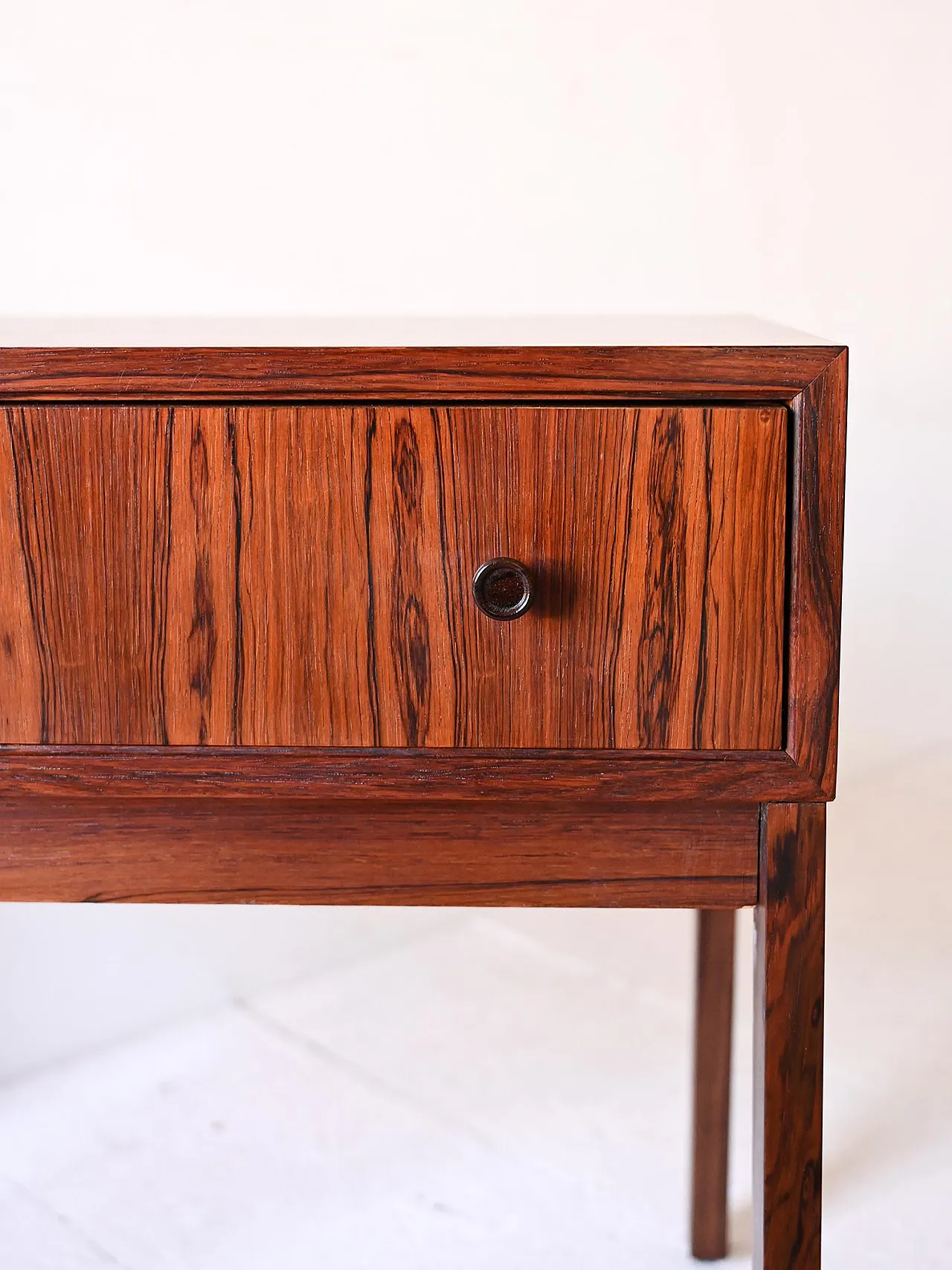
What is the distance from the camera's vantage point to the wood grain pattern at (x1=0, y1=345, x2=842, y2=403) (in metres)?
0.49

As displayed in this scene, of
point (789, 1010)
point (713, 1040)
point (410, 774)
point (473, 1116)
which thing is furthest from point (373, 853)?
point (473, 1116)

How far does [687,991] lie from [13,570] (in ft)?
3.37

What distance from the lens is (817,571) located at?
0.51 meters

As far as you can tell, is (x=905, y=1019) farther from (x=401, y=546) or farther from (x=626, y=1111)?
(x=401, y=546)

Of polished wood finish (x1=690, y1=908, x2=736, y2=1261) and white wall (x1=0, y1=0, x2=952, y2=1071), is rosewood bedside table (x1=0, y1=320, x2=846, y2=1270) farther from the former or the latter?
white wall (x1=0, y1=0, x2=952, y2=1071)

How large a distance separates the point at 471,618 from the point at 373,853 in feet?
0.37

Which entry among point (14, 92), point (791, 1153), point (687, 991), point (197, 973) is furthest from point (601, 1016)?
point (14, 92)

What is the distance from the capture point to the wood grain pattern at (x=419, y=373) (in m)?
0.49

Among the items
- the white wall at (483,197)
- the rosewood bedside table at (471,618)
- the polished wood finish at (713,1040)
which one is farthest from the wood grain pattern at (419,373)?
the white wall at (483,197)

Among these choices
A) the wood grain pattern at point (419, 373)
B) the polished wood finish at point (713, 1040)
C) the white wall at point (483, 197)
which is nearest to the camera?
the wood grain pattern at point (419, 373)

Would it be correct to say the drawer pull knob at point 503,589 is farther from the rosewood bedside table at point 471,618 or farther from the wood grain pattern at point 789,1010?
the wood grain pattern at point 789,1010

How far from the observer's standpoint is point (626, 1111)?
3.74 ft

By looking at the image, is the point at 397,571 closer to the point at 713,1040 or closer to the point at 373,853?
the point at 373,853

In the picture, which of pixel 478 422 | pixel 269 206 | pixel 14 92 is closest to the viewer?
pixel 478 422
